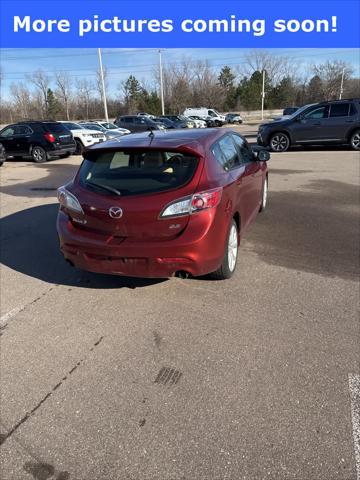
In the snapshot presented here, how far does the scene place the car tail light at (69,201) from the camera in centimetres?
381

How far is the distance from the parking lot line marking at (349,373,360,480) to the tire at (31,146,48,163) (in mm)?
15665

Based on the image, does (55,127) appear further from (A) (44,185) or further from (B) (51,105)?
(B) (51,105)

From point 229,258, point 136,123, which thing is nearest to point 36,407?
point 229,258

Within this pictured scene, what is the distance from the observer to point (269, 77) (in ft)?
285

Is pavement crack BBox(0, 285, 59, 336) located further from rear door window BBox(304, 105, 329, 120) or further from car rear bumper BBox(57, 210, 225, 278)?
rear door window BBox(304, 105, 329, 120)

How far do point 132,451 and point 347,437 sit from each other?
4.05 ft

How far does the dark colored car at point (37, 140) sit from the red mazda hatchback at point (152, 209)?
13.1 m

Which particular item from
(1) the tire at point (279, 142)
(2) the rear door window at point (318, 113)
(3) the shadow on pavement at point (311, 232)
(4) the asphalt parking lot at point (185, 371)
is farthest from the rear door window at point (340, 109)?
(4) the asphalt parking lot at point (185, 371)

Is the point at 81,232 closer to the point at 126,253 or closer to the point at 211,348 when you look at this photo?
the point at 126,253

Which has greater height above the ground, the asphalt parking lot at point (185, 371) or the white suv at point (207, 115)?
the white suv at point (207, 115)

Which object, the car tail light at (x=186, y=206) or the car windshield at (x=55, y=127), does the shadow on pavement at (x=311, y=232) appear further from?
the car windshield at (x=55, y=127)

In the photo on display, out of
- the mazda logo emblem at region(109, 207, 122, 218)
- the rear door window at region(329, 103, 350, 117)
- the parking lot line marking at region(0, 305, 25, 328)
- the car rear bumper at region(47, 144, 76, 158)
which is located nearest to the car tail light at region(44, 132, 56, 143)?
the car rear bumper at region(47, 144, 76, 158)

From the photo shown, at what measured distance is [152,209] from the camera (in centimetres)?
347

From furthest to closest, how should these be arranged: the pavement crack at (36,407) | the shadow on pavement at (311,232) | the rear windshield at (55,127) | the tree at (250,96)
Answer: the tree at (250,96), the rear windshield at (55,127), the shadow on pavement at (311,232), the pavement crack at (36,407)
